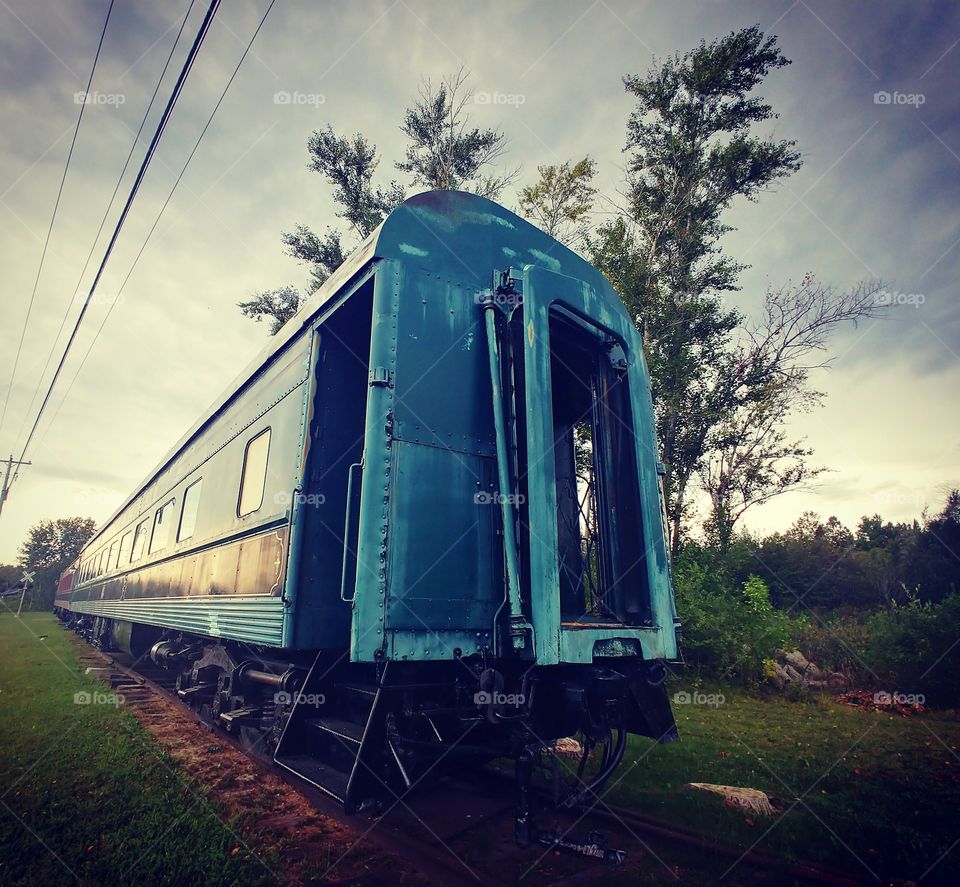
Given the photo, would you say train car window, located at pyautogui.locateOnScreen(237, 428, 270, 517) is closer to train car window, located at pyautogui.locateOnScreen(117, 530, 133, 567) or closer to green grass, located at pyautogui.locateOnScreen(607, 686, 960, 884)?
green grass, located at pyautogui.locateOnScreen(607, 686, 960, 884)

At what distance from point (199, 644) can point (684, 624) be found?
8.41m

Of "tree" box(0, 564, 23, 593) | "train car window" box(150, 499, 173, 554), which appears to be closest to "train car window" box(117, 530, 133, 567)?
"train car window" box(150, 499, 173, 554)

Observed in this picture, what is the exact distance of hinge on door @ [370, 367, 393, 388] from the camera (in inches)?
131

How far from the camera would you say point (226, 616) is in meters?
4.78

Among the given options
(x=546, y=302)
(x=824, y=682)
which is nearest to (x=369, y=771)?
(x=546, y=302)

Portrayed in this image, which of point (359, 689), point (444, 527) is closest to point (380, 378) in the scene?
point (444, 527)

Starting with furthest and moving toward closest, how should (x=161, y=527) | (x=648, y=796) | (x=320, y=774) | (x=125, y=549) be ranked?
(x=125, y=549), (x=161, y=527), (x=648, y=796), (x=320, y=774)

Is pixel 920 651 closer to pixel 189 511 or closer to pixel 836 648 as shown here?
pixel 836 648

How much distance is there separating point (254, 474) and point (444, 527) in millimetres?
2402

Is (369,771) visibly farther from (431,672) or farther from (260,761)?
(260,761)

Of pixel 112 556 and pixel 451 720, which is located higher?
pixel 112 556

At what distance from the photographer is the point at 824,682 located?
10039mm

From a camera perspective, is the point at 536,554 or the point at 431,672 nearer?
the point at 536,554

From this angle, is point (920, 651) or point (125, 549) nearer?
point (920, 651)
